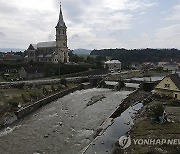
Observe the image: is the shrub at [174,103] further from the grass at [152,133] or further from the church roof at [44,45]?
the church roof at [44,45]

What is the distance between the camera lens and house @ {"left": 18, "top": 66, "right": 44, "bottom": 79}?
66050mm

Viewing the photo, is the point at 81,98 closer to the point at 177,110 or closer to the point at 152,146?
the point at 177,110

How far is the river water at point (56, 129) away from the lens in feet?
73.8

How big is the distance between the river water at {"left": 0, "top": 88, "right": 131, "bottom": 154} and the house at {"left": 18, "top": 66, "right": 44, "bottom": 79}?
1063 inches

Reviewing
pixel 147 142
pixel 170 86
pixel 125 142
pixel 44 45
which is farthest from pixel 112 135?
pixel 44 45

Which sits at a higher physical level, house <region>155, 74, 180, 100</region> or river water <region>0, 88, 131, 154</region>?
house <region>155, 74, 180, 100</region>

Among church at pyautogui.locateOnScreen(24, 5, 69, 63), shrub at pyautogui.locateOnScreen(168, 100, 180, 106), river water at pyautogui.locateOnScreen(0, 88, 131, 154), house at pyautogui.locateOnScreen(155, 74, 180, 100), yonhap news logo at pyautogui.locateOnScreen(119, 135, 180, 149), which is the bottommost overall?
river water at pyautogui.locateOnScreen(0, 88, 131, 154)

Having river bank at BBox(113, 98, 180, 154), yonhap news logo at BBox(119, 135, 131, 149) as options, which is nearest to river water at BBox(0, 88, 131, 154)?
yonhap news logo at BBox(119, 135, 131, 149)

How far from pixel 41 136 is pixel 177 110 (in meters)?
14.6

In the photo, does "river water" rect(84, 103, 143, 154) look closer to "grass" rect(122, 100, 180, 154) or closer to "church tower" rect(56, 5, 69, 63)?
"grass" rect(122, 100, 180, 154)

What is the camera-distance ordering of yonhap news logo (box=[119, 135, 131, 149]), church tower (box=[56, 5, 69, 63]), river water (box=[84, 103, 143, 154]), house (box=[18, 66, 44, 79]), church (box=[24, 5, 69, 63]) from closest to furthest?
yonhap news logo (box=[119, 135, 131, 149]) < river water (box=[84, 103, 143, 154]) < house (box=[18, 66, 44, 79]) < church (box=[24, 5, 69, 63]) < church tower (box=[56, 5, 69, 63])

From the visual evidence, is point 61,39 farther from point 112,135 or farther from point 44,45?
point 112,135

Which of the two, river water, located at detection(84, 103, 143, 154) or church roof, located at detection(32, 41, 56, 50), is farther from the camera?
church roof, located at detection(32, 41, 56, 50)

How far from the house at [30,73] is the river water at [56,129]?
2699cm
